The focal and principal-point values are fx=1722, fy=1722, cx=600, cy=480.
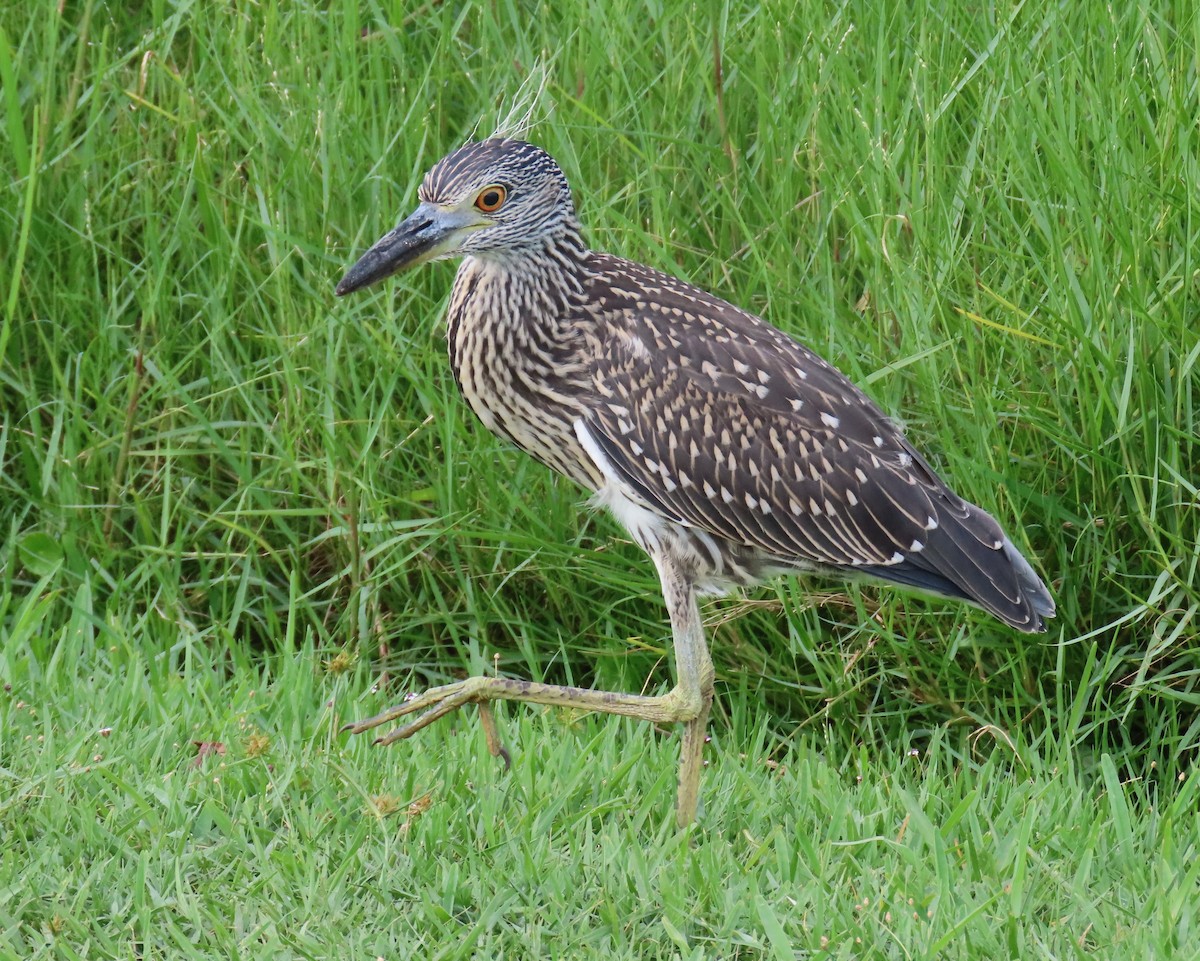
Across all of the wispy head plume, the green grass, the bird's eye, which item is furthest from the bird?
the wispy head plume

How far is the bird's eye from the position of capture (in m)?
4.64

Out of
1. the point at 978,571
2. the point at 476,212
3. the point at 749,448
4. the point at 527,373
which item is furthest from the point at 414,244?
the point at 978,571

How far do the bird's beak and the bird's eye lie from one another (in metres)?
0.04

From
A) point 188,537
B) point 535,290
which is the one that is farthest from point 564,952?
point 188,537

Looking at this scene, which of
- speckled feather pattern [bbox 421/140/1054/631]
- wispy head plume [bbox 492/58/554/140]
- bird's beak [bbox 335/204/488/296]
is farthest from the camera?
wispy head plume [bbox 492/58/554/140]

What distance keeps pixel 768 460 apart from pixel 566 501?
103 centimetres

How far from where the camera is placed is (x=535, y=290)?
4.83 metres

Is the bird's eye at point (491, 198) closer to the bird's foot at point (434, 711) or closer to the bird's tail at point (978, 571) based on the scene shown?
the bird's foot at point (434, 711)

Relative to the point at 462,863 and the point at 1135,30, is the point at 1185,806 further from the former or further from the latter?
the point at 1135,30

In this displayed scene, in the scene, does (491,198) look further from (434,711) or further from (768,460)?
(434,711)

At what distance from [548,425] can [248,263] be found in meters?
1.78

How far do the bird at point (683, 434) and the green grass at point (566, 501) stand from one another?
0.42m

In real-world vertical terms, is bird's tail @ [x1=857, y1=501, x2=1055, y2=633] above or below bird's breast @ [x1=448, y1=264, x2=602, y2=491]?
below

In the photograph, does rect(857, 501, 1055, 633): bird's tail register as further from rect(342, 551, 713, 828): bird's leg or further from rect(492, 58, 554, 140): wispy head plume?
rect(492, 58, 554, 140): wispy head plume
